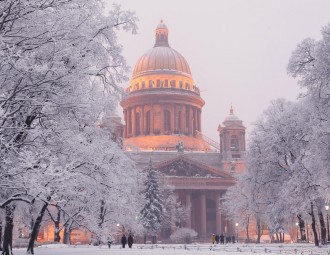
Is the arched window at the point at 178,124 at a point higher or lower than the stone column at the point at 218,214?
higher

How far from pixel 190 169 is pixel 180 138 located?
20244mm

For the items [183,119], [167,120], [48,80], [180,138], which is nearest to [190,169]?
[180,138]

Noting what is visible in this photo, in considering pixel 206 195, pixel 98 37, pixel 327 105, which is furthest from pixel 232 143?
pixel 98 37

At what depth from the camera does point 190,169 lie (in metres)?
87.8

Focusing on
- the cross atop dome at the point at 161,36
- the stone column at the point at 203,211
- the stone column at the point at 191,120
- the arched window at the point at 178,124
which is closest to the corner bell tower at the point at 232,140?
the stone column at the point at 203,211

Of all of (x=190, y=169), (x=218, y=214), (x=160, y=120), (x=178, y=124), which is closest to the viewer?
(x=190, y=169)

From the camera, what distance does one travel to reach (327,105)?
23703 millimetres

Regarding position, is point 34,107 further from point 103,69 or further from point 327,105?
point 327,105

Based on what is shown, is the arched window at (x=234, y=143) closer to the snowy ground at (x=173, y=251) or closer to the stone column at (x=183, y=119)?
the stone column at (x=183, y=119)

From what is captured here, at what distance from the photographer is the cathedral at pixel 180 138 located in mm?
87500

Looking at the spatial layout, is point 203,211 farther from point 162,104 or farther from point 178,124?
point 162,104

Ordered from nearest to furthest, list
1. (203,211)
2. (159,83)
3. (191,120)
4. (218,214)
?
(203,211), (218,214), (191,120), (159,83)

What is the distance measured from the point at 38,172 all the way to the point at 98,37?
6.09 meters

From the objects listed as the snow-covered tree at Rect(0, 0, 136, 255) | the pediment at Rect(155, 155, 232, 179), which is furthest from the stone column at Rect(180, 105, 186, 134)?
the snow-covered tree at Rect(0, 0, 136, 255)
